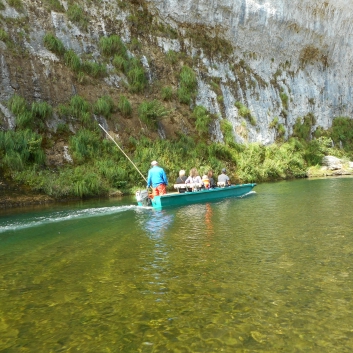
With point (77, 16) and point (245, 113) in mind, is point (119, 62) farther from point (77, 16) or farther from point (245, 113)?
point (245, 113)

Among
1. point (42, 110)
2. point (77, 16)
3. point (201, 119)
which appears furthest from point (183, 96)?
point (42, 110)

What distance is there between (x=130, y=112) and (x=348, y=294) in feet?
63.1

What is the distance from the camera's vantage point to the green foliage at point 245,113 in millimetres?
28547

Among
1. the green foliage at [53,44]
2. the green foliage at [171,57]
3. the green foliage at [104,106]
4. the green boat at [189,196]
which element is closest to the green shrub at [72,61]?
the green foliage at [53,44]

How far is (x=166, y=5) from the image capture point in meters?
27.9

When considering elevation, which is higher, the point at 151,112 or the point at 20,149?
the point at 151,112

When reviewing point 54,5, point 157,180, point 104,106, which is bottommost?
point 157,180

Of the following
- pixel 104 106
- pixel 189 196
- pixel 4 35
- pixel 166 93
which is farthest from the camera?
pixel 166 93

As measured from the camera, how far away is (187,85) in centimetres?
2616

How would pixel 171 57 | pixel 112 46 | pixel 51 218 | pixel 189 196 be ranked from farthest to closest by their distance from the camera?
1. pixel 171 57
2. pixel 112 46
3. pixel 189 196
4. pixel 51 218

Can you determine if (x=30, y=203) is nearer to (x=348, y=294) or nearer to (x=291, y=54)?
(x=348, y=294)

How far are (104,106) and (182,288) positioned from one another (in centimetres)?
1747

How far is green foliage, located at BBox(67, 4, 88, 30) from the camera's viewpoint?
2344 centimetres

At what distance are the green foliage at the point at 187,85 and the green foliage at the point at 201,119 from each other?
3.12 feet
